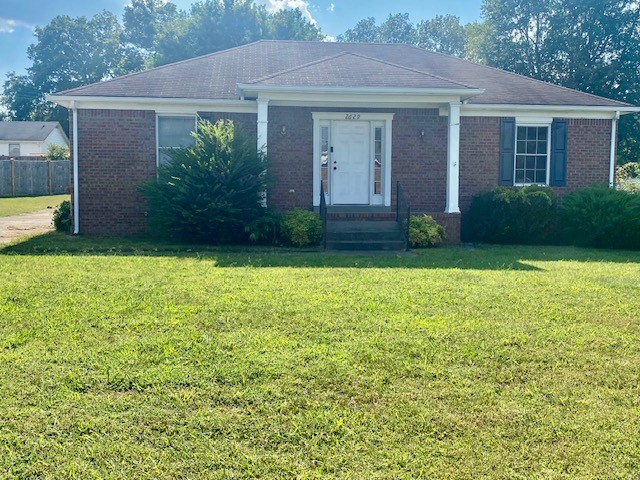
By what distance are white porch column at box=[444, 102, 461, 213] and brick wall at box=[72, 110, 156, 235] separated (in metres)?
6.77

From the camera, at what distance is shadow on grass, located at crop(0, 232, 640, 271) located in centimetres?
1023

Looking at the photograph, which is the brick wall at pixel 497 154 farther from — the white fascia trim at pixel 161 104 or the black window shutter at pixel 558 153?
the white fascia trim at pixel 161 104

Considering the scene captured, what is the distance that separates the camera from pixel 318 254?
11.6 metres

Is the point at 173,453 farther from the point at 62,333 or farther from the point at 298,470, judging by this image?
the point at 62,333

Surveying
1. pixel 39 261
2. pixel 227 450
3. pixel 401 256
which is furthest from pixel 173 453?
pixel 401 256

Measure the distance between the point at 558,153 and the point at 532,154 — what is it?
617mm

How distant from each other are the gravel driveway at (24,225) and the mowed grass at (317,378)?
6886 mm

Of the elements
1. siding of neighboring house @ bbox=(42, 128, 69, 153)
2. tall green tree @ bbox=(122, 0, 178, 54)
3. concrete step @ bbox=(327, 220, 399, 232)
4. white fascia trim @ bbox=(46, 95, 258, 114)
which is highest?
tall green tree @ bbox=(122, 0, 178, 54)

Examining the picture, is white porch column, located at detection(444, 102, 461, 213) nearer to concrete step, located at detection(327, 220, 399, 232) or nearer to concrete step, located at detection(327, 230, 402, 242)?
concrete step, located at detection(327, 220, 399, 232)

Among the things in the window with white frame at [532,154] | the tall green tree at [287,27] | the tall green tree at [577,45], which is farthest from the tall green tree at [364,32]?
the window with white frame at [532,154]

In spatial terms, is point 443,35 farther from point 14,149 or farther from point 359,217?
point 359,217

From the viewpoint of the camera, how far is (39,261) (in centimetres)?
986

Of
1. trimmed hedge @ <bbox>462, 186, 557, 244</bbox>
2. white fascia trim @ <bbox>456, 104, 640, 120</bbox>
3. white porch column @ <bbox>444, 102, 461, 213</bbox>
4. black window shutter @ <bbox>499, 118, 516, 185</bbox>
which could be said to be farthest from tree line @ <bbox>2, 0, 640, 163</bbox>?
white porch column @ <bbox>444, 102, 461, 213</bbox>

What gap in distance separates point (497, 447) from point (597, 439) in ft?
2.07
